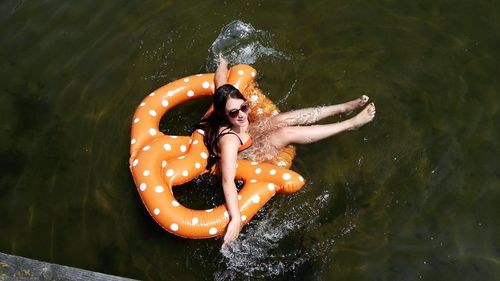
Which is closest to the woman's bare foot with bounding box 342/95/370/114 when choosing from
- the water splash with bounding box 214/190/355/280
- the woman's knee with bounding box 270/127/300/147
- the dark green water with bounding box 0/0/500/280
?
the dark green water with bounding box 0/0/500/280

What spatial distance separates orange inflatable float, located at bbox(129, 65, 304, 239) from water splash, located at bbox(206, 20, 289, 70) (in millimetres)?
741

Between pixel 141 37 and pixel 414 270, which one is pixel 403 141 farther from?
pixel 141 37

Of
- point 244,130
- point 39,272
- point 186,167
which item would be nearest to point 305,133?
point 244,130

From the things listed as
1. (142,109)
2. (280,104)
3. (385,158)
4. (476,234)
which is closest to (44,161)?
(142,109)

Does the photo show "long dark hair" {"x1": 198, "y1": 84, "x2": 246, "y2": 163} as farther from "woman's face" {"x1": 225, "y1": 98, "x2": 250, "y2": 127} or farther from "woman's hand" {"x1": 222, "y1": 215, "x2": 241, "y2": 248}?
"woman's hand" {"x1": 222, "y1": 215, "x2": 241, "y2": 248}

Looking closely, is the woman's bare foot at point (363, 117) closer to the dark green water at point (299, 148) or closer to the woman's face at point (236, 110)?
the dark green water at point (299, 148)

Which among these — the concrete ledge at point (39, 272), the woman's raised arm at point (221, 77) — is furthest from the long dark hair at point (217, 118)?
the concrete ledge at point (39, 272)

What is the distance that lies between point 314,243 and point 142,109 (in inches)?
78.6

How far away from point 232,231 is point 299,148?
1.27 metres

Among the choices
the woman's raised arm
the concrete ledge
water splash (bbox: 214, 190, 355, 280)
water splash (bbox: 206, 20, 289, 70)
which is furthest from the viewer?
water splash (bbox: 206, 20, 289, 70)

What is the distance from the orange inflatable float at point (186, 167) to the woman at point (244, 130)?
0.10 m

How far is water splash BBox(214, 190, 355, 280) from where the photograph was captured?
15.3 ft

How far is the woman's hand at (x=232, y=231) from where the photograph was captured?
445 centimetres

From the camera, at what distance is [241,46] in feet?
20.5
